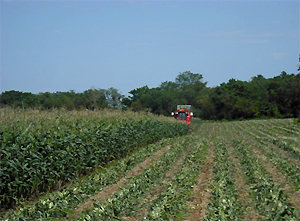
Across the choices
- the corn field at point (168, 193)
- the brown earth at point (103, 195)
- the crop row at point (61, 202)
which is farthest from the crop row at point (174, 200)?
the crop row at point (61, 202)

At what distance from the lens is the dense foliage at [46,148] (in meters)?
7.61

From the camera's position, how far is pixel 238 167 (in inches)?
472

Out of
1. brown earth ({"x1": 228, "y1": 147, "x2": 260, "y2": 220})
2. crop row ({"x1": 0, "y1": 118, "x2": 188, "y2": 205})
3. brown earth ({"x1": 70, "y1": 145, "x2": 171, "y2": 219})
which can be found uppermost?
crop row ({"x1": 0, "y1": 118, "x2": 188, "y2": 205})

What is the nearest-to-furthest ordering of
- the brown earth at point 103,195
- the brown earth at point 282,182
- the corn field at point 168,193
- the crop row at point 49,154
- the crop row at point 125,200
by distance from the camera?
the crop row at point 125,200 < the corn field at point 168,193 < the brown earth at point 103,195 < the crop row at point 49,154 < the brown earth at point 282,182

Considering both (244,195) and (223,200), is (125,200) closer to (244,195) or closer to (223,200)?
(223,200)

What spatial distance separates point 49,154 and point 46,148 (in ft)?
0.78

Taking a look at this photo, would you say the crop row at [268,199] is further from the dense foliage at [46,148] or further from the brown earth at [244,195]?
the dense foliage at [46,148]

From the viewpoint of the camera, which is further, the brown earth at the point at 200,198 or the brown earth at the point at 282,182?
the brown earth at the point at 282,182

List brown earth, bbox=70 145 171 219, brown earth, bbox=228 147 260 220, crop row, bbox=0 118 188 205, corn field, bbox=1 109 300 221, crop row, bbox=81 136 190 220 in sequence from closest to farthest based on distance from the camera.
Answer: crop row, bbox=81 136 190 220, corn field, bbox=1 109 300 221, brown earth, bbox=228 147 260 220, brown earth, bbox=70 145 171 219, crop row, bbox=0 118 188 205

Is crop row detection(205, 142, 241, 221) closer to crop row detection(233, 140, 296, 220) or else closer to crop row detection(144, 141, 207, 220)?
crop row detection(233, 140, 296, 220)

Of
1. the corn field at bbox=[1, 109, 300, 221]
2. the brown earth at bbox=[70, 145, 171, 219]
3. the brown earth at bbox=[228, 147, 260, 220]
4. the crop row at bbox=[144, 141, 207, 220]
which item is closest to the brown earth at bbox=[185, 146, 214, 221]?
the corn field at bbox=[1, 109, 300, 221]

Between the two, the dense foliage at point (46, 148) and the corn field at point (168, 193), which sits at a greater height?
the dense foliage at point (46, 148)

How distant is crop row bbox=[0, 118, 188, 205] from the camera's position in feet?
24.8

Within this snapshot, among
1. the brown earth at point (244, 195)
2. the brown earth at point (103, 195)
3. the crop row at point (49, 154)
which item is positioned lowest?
the brown earth at point (244, 195)
